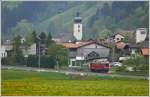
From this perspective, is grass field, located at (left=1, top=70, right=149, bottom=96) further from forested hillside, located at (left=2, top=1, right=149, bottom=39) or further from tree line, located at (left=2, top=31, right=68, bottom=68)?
forested hillside, located at (left=2, top=1, right=149, bottom=39)

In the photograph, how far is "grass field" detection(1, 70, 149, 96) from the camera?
2538 cm

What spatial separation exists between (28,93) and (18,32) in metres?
0.70

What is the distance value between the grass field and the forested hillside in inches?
18.6

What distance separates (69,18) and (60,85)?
77cm

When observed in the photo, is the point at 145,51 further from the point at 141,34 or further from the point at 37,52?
the point at 37,52

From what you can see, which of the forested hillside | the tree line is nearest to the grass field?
the tree line

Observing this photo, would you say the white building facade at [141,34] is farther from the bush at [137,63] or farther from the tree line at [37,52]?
the tree line at [37,52]

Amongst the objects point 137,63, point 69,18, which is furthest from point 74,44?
point 137,63

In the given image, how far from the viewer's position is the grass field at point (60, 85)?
2538 centimetres

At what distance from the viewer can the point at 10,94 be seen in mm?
25375

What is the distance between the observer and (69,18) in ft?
83.5

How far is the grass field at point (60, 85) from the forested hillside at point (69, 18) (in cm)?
47

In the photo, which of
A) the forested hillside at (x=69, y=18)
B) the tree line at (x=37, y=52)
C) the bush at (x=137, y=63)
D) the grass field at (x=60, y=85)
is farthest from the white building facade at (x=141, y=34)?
the tree line at (x=37, y=52)

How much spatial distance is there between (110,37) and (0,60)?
1284 millimetres
